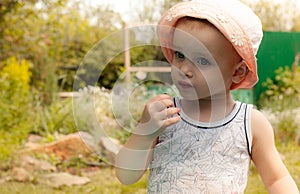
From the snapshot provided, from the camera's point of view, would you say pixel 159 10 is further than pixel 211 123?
Yes

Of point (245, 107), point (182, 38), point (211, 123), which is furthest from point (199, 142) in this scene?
point (182, 38)

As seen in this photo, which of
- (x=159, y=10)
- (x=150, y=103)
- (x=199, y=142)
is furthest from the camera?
(x=159, y=10)

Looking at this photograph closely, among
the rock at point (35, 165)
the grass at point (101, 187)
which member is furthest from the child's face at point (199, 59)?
the rock at point (35, 165)

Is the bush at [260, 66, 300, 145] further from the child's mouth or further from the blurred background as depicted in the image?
the child's mouth

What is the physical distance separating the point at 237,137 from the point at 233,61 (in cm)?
26

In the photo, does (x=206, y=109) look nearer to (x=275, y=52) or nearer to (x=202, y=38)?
(x=202, y=38)

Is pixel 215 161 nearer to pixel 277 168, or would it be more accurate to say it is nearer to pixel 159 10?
pixel 277 168

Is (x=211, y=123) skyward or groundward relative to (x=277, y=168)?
skyward

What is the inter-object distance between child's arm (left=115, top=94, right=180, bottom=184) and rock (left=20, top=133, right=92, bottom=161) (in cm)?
389

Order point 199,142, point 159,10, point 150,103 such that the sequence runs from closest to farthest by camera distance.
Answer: point 150,103
point 199,142
point 159,10

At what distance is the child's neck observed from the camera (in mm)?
1949

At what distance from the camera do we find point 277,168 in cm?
196

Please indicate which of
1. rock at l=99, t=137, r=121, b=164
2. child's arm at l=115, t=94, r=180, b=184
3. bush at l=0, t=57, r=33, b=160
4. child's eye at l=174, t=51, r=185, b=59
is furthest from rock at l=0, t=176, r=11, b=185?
child's eye at l=174, t=51, r=185, b=59

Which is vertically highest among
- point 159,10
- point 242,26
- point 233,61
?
point 242,26
